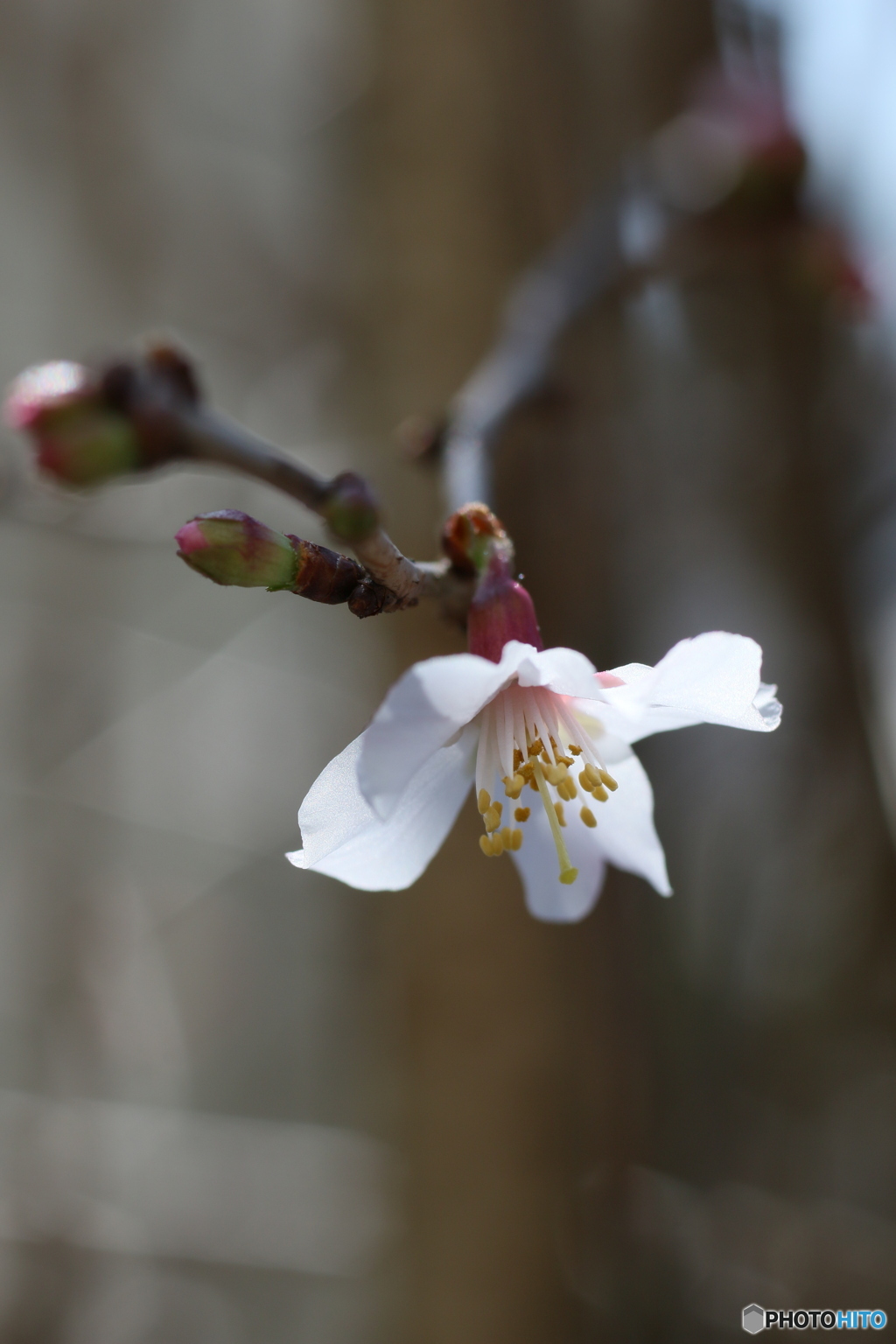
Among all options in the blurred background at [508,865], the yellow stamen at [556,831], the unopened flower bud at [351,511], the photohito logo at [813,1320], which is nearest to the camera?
the unopened flower bud at [351,511]

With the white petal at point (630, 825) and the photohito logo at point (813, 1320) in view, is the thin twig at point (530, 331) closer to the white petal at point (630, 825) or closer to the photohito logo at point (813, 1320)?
the white petal at point (630, 825)

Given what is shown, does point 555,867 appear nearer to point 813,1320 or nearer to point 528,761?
point 528,761

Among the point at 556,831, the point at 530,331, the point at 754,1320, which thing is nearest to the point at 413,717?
the point at 556,831

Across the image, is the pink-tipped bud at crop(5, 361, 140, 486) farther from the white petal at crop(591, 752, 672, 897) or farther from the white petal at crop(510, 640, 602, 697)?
the white petal at crop(591, 752, 672, 897)

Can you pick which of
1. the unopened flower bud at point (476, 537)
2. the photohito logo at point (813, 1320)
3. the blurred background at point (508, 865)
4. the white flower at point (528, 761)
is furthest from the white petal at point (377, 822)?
the photohito logo at point (813, 1320)

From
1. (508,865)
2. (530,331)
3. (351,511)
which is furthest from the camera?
(508,865)
